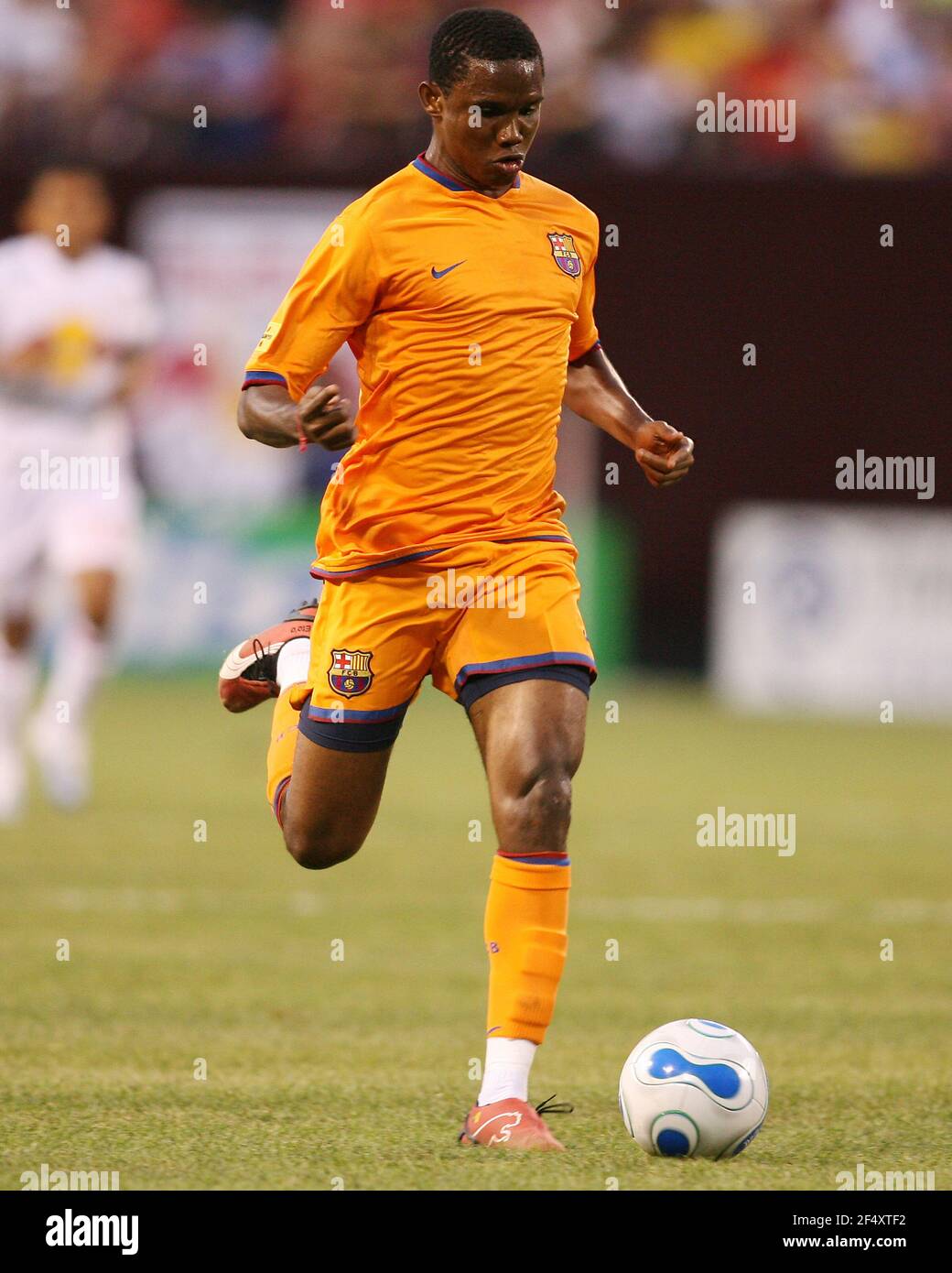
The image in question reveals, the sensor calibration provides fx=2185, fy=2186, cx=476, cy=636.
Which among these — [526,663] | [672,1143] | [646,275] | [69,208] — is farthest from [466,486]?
[646,275]

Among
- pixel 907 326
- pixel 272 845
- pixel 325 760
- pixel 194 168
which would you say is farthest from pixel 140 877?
pixel 907 326

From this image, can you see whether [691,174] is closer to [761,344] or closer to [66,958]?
[761,344]

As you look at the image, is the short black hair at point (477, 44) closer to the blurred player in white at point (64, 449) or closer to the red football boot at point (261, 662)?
the red football boot at point (261, 662)

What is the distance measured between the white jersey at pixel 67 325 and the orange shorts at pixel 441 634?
567 cm

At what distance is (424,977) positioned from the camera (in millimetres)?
6547

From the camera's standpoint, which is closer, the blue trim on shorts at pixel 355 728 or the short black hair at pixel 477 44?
the short black hair at pixel 477 44

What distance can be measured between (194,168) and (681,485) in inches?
168

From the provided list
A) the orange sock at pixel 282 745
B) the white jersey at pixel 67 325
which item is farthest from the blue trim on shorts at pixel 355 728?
the white jersey at pixel 67 325

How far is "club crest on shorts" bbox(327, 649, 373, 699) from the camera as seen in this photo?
466 cm

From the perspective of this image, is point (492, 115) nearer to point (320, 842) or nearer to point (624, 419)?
point (624, 419)

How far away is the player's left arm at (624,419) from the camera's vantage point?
189 inches

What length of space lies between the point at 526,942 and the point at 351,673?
2.28 ft

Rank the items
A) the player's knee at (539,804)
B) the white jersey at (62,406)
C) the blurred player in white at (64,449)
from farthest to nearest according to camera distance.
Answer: the white jersey at (62,406), the blurred player in white at (64,449), the player's knee at (539,804)

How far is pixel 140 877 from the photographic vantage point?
815 centimetres
